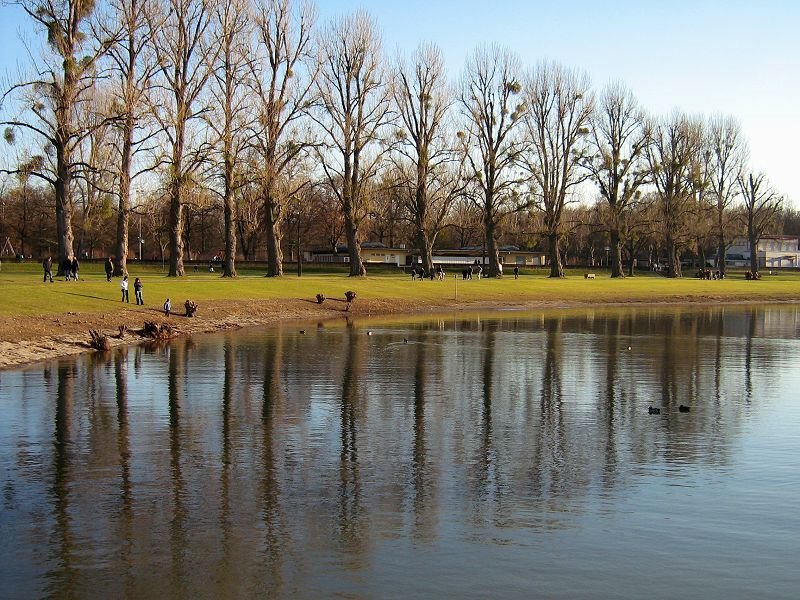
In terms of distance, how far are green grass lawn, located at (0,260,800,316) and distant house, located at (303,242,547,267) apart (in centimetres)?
2308

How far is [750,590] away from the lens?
9688mm

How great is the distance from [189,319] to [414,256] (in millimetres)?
78576

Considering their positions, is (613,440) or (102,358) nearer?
(613,440)

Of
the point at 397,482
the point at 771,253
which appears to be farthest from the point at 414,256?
the point at 397,482

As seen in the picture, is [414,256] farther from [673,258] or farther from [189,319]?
[189,319]

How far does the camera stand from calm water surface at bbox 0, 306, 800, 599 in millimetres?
10031

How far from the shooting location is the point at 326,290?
5938cm

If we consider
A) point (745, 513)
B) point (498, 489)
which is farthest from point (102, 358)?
point (745, 513)

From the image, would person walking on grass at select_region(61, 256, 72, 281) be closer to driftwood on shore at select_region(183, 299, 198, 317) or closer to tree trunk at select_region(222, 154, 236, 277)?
driftwood on shore at select_region(183, 299, 198, 317)

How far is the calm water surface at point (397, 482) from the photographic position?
1003cm

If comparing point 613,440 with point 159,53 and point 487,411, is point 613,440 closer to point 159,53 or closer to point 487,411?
point 487,411

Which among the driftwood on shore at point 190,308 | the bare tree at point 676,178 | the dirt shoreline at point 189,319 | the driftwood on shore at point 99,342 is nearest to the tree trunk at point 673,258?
the bare tree at point 676,178

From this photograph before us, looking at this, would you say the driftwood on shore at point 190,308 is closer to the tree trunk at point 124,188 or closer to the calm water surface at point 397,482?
the tree trunk at point 124,188

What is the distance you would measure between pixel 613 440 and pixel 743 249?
162424mm
